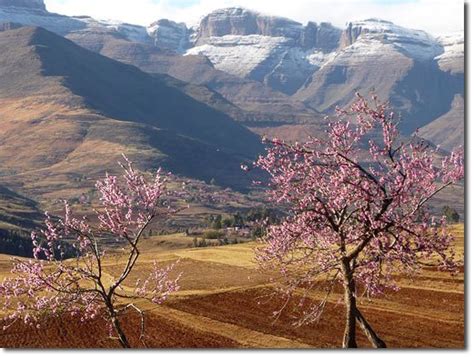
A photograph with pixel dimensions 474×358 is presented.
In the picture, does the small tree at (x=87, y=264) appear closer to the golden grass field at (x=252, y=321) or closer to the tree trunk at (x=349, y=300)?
the golden grass field at (x=252, y=321)

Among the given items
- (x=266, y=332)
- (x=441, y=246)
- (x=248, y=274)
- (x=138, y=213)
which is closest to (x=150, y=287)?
(x=248, y=274)

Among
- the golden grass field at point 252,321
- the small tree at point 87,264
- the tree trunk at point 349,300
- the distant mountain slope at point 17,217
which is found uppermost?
the small tree at point 87,264

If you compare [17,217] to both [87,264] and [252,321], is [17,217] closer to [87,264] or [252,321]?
[252,321]

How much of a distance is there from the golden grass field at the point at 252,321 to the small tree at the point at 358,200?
2.90 m

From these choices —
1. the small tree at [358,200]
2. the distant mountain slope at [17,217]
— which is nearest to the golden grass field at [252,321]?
the small tree at [358,200]

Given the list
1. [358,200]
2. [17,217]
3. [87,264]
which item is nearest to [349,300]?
[358,200]

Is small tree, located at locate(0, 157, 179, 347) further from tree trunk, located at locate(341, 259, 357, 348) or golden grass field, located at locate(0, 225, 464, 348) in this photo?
tree trunk, located at locate(341, 259, 357, 348)

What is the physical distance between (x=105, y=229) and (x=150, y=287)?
26.0 m

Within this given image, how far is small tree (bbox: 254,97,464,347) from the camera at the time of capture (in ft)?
57.4

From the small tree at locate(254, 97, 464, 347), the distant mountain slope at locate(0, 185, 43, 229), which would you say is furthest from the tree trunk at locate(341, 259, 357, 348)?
the distant mountain slope at locate(0, 185, 43, 229)

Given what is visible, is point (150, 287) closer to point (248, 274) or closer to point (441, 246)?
point (248, 274)

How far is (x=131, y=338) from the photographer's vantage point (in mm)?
27891

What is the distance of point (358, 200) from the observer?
58.4 feet

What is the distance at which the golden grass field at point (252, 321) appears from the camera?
2617 centimetres
